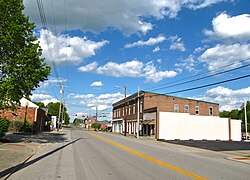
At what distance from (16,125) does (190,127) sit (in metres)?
25.6

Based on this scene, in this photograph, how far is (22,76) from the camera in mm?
21016

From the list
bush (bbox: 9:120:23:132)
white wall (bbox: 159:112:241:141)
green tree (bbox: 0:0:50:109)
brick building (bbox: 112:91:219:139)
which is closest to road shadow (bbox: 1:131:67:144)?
green tree (bbox: 0:0:50:109)

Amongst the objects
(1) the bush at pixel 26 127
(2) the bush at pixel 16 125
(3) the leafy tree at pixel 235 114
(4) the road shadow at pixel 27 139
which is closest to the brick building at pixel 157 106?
(1) the bush at pixel 26 127

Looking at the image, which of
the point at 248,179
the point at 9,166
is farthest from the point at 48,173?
the point at 248,179

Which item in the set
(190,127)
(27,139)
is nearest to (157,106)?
(190,127)

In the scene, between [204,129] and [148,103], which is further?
[148,103]

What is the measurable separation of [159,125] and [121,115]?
30.0 m

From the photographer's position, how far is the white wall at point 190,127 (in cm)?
4219

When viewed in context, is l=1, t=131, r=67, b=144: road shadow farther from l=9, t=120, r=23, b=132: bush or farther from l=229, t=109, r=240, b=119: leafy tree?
l=229, t=109, r=240, b=119: leafy tree

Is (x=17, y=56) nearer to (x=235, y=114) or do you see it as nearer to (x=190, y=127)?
(x=190, y=127)

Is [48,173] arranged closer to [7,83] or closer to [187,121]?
[7,83]

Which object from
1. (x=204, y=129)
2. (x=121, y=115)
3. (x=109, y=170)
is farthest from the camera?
(x=121, y=115)

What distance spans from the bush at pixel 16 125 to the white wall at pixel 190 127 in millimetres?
20125

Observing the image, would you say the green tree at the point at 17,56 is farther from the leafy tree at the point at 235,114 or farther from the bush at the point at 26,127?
the leafy tree at the point at 235,114
